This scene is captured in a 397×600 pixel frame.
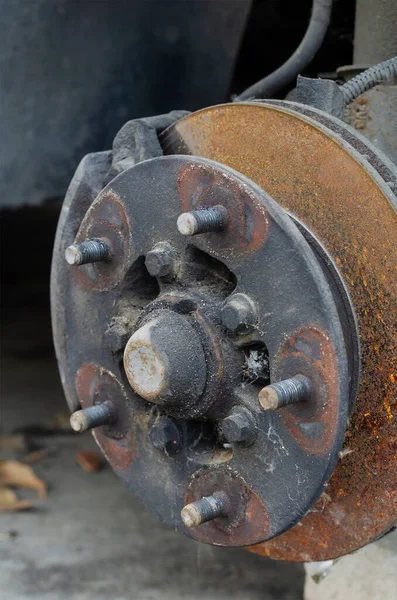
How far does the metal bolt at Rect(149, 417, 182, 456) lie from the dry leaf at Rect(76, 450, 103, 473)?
3.55ft

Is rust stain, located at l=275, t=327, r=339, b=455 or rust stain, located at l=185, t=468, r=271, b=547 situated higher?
rust stain, located at l=275, t=327, r=339, b=455

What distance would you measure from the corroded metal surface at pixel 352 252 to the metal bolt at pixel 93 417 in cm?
29

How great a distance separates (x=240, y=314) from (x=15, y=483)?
1256 millimetres

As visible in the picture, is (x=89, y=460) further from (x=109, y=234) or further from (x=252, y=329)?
(x=252, y=329)

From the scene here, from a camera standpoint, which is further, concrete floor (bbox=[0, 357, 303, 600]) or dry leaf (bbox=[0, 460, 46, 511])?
dry leaf (bbox=[0, 460, 46, 511])

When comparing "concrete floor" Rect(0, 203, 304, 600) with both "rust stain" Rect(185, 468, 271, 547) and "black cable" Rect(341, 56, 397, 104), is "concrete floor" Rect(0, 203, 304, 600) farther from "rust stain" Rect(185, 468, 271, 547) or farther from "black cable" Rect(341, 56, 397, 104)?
"black cable" Rect(341, 56, 397, 104)

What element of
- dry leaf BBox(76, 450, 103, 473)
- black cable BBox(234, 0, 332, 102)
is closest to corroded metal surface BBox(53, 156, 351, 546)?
black cable BBox(234, 0, 332, 102)

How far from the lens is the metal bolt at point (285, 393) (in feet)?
2.69

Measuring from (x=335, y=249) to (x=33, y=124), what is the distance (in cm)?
66

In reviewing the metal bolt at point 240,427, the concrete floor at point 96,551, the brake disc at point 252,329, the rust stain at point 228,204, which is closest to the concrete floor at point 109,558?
the concrete floor at point 96,551

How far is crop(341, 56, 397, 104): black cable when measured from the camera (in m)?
1.08

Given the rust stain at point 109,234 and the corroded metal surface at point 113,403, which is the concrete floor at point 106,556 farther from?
the rust stain at point 109,234

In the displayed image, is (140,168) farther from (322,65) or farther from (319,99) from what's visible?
(322,65)

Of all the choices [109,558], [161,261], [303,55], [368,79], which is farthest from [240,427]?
[109,558]
